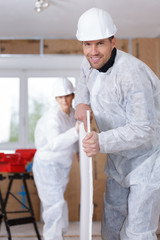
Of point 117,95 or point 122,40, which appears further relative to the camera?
point 122,40

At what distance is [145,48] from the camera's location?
4.35m

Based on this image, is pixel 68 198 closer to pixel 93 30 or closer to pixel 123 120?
pixel 123 120

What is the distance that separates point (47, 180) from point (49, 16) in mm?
1564

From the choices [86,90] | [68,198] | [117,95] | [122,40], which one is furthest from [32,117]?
[117,95]

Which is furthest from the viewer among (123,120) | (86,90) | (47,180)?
(47,180)

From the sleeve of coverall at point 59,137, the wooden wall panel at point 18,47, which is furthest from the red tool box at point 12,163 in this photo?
the wooden wall panel at point 18,47

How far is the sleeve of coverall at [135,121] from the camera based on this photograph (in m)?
1.42

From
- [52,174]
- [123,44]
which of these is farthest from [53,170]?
[123,44]

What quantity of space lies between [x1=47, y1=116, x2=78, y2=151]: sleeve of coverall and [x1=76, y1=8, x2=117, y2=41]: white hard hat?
139 cm

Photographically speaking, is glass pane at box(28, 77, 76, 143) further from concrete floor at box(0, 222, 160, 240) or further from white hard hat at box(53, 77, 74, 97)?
white hard hat at box(53, 77, 74, 97)

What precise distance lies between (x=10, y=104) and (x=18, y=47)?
30.5 inches

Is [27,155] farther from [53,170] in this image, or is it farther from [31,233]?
[31,233]

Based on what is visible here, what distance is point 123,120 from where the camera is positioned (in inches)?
62.9

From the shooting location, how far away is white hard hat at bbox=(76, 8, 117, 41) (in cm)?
145
